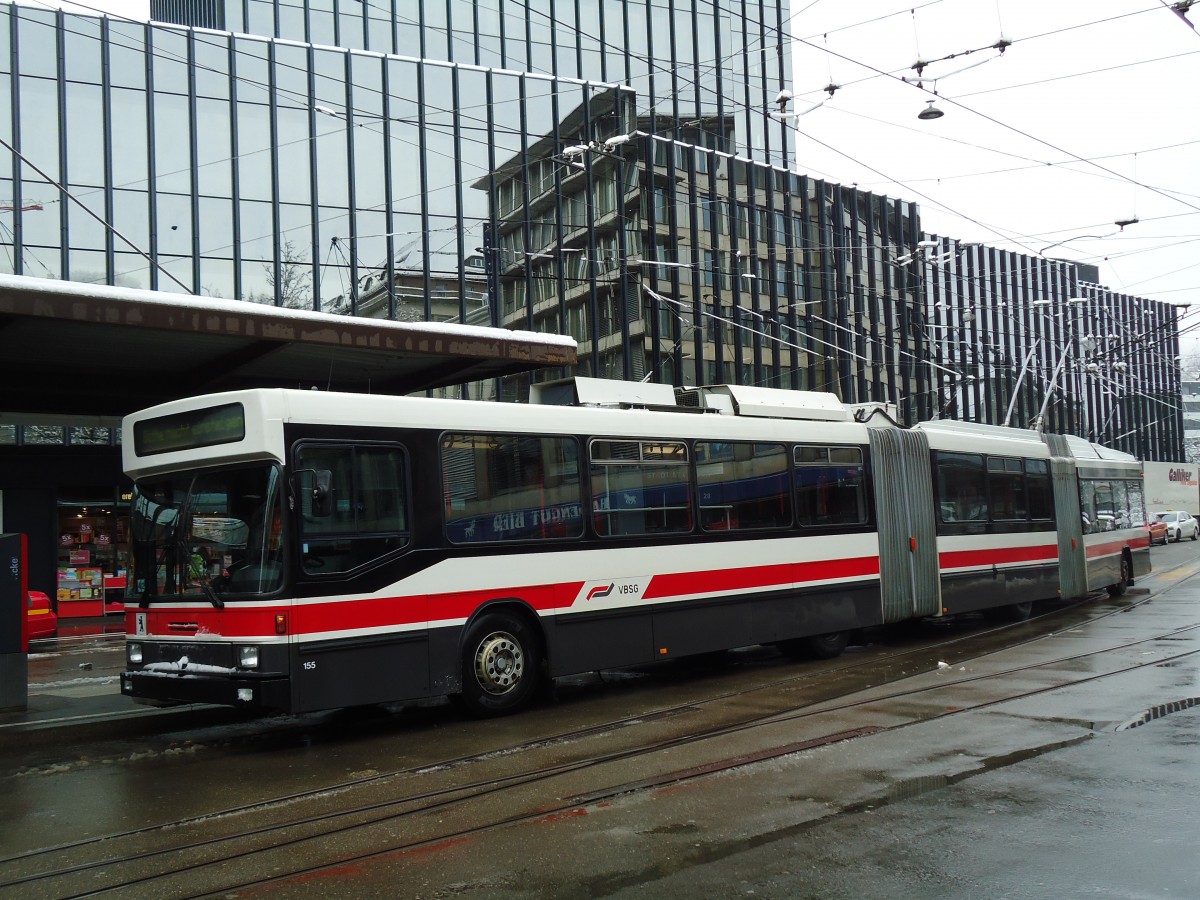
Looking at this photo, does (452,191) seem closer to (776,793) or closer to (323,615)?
(323,615)

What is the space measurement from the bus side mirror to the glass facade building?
1246 centimetres

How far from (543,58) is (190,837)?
38.7 meters


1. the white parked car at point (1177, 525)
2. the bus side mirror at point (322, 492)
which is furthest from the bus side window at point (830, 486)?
the white parked car at point (1177, 525)

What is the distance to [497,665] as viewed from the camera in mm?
10430

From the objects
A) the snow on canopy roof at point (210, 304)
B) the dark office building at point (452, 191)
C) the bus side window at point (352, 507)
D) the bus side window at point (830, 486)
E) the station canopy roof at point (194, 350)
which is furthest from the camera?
the dark office building at point (452, 191)

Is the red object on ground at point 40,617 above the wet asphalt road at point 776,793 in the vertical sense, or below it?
above

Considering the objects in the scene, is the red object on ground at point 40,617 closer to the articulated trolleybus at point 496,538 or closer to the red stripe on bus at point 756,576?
the articulated trolleybus at point 496,538

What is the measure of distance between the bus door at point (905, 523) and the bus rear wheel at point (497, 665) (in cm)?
615

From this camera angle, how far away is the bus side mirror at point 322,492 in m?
9.16

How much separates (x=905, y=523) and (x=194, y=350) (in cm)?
960

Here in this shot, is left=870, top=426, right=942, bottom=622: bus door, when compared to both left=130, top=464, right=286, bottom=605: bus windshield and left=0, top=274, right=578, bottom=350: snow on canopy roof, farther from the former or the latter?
left=130, top=464, right=286, bottom=605: bus windshield

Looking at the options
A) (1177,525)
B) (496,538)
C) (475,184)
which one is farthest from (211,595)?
(1177,525)

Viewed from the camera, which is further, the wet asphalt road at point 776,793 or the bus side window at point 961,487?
the bus side window at point 961,487

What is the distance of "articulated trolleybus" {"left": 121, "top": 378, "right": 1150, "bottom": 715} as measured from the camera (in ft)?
29.9
